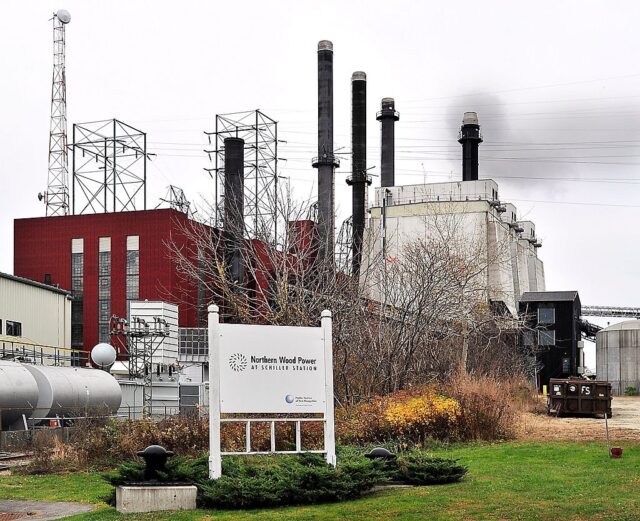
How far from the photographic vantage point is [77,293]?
7375 centimetres

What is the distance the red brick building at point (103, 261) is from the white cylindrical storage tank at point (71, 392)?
1160 inches

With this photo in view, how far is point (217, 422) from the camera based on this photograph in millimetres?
16094

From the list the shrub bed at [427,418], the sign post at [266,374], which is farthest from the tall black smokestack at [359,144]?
the sign post at [266,374]

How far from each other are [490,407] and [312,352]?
36.5 feet

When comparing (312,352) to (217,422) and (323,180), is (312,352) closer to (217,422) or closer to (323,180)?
(217,422)

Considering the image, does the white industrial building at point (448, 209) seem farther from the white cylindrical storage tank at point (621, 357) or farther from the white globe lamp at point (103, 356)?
the white globe lamp at point (103, 356)

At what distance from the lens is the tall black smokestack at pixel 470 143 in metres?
95.8

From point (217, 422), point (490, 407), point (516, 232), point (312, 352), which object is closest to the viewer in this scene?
point (217, 422)

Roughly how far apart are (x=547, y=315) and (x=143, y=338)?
1343 inches

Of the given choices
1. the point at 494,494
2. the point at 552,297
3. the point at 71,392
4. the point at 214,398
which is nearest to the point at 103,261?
the point at 552,297

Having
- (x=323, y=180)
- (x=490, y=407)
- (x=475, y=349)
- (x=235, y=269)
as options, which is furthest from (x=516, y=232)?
(x=490, y=407)

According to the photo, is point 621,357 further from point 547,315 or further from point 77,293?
point 77,293

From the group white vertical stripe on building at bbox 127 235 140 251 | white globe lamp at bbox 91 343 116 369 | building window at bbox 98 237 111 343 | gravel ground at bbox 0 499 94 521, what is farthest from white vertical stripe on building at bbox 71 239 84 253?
gravel ground at bbox 0 499 94 521

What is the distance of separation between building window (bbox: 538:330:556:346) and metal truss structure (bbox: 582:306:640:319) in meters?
51.1
